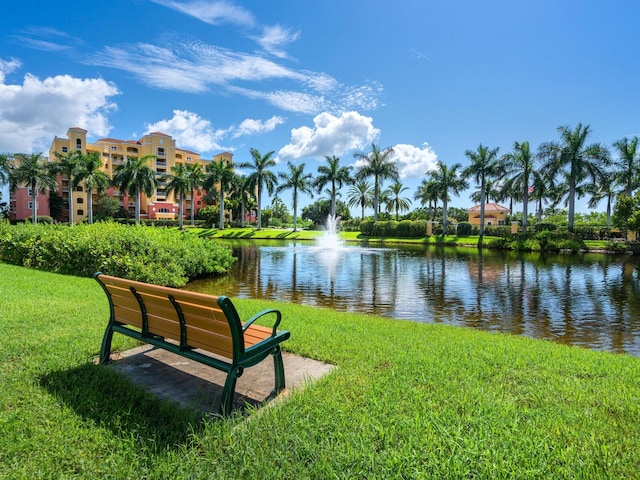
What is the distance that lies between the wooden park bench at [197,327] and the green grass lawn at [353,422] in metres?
0.40

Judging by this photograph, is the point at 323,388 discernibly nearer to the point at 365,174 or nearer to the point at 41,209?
the point at 365,174

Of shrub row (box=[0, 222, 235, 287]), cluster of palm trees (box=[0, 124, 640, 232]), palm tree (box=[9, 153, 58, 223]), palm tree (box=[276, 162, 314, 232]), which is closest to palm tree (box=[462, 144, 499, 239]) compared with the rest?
cluster of palm trees (box=[0, 124, 640, 232])

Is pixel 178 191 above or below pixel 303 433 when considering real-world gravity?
above

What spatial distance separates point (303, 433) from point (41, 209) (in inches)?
3126

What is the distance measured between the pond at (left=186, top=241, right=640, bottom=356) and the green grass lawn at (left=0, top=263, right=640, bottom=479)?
4.68m

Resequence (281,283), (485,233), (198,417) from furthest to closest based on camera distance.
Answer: (485,233) → (281,283) → (198,417)

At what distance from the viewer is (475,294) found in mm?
13109

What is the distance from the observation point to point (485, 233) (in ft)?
159

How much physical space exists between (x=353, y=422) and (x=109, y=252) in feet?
38.0

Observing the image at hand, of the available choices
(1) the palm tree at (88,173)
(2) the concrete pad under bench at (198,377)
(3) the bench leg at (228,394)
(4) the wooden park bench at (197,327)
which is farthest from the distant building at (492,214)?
(3) the bench leg at (228,394)

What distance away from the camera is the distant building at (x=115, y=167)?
65.1m

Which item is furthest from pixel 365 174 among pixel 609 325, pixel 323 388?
pixel 323 388

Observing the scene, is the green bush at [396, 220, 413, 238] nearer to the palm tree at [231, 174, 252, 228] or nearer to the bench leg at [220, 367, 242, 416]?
the palm tree at [231, 174, 252, 228]

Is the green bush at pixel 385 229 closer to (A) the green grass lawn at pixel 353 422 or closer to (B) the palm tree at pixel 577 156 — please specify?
(B) the palm tree at pixel 577 156
